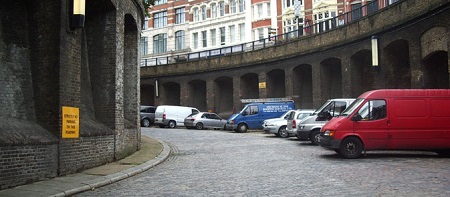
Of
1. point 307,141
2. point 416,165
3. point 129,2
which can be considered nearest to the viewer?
point 416,165

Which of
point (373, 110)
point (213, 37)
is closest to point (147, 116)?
point (213, 37)

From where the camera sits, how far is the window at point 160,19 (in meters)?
66.2

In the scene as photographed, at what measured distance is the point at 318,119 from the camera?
1931cm

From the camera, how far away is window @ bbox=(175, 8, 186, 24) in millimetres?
64562

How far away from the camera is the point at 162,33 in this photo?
66.3m

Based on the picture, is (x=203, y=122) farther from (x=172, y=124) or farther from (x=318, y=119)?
(x=318, y=119)

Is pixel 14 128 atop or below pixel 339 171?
atop

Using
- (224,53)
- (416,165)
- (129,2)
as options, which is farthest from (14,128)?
(224,53)

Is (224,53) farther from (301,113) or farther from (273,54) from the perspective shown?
(301,113)

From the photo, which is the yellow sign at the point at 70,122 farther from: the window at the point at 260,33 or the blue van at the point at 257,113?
the window at the point at 260,33

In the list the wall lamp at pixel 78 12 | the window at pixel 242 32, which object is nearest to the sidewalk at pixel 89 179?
the wall lamp at pixel 78 12

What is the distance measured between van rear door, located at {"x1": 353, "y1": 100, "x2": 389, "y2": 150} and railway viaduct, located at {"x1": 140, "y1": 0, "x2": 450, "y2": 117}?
676cm

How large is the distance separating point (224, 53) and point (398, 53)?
21.9 metres

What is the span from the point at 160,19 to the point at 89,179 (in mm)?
58665
